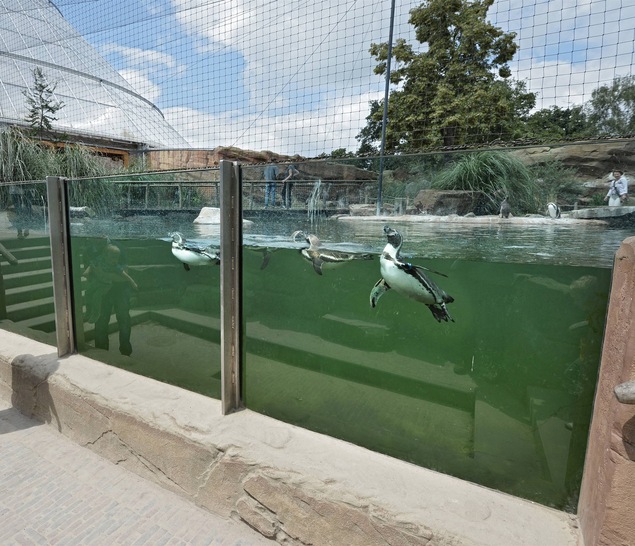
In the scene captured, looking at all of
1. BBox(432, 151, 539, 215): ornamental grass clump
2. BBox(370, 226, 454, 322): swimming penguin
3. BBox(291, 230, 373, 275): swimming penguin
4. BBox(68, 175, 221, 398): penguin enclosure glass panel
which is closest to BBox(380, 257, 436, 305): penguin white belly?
BBox(370, 226, 454, 322): swimming penguin

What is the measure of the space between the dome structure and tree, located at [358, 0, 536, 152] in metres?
8.47

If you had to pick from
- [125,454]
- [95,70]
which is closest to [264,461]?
[125,454]

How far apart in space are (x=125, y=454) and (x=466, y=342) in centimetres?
186

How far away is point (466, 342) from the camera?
1.68 metres

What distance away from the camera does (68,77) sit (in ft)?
63.2

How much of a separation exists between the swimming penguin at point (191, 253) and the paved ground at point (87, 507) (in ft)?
3.85

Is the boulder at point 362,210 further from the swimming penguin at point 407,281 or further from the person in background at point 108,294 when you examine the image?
the person in background at point 108,294

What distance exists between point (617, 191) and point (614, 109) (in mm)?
10172

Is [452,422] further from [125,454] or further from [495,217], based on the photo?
[125,454]

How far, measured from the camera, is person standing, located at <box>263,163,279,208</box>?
2.08 meters

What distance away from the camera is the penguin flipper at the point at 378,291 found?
179 centimetres

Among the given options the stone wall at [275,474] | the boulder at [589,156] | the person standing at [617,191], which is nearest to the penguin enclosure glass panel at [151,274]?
the stone wall at [275,474]

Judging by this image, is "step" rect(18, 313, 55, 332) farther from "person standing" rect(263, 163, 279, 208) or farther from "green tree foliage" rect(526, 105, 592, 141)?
"green tree foliage" rect(526, 105, 592, 141)

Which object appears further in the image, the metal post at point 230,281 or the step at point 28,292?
the step at point 28,292
